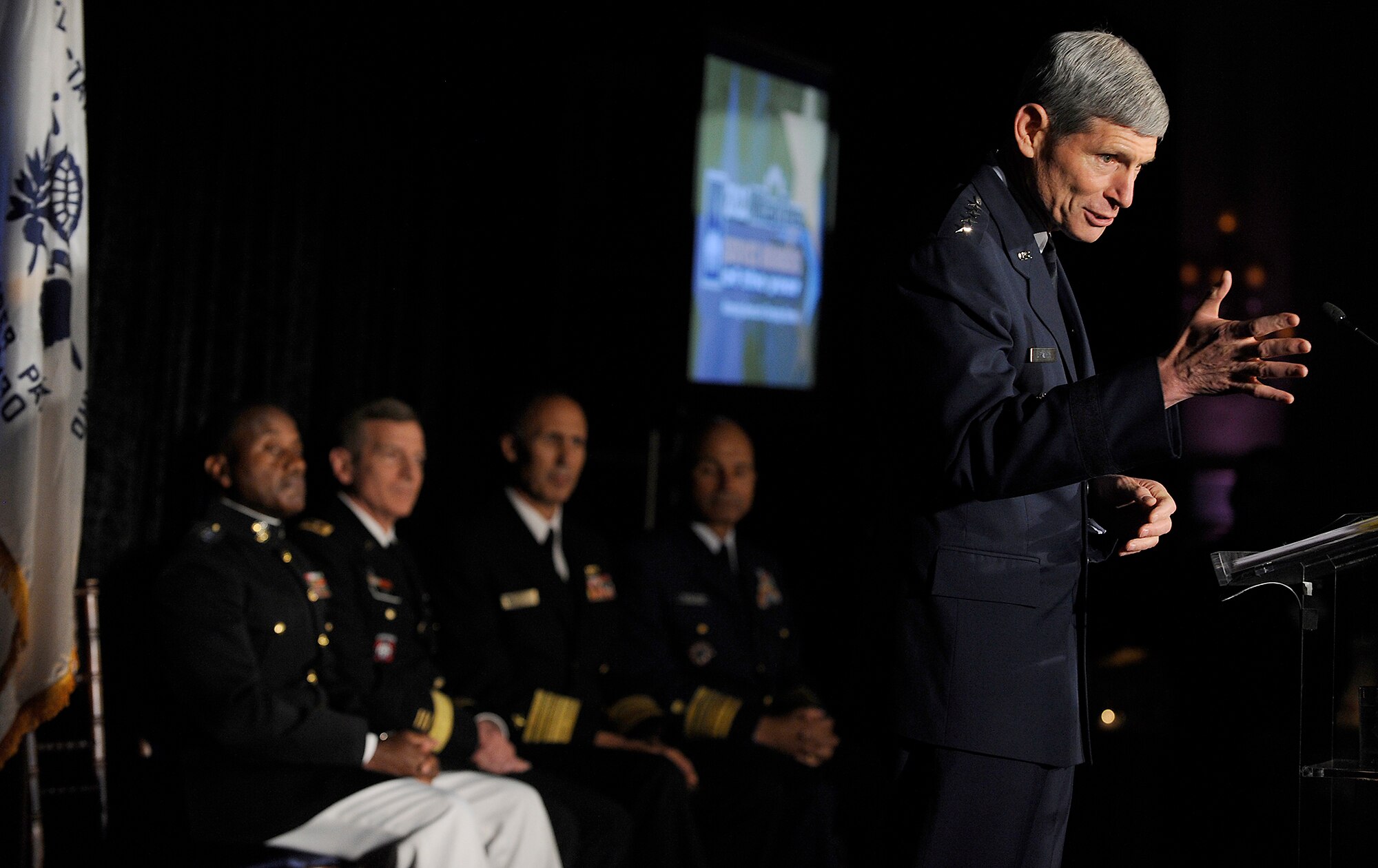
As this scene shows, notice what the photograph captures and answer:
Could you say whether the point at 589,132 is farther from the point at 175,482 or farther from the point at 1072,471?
the point at 1072,471

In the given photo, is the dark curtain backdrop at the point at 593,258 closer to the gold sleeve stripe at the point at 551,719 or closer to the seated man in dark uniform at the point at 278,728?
the seated man in dark uniform at the point at 278,728

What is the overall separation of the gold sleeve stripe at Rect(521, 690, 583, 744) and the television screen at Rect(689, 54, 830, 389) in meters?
1.51

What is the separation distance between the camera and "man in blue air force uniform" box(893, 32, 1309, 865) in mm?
1459

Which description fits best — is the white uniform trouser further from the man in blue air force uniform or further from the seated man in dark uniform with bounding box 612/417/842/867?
the man in blue air force uniform

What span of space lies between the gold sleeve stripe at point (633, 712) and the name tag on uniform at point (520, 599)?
37cm

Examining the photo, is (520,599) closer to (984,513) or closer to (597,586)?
(597,586)

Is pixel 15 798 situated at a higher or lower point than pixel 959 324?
lower

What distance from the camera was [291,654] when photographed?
278cm

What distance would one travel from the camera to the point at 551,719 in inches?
128

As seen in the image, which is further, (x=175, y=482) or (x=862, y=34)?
(x=862, y=34)

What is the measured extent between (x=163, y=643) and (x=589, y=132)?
7.38ft

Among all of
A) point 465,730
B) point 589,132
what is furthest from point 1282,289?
point 465,730

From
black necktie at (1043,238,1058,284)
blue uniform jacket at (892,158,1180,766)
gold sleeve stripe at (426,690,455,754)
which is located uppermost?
black necktie at (1043,238,1058,284)

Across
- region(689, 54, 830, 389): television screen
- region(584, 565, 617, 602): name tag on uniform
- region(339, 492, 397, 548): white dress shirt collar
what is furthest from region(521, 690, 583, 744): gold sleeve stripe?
region(689, 54, 830, 389): television screen
